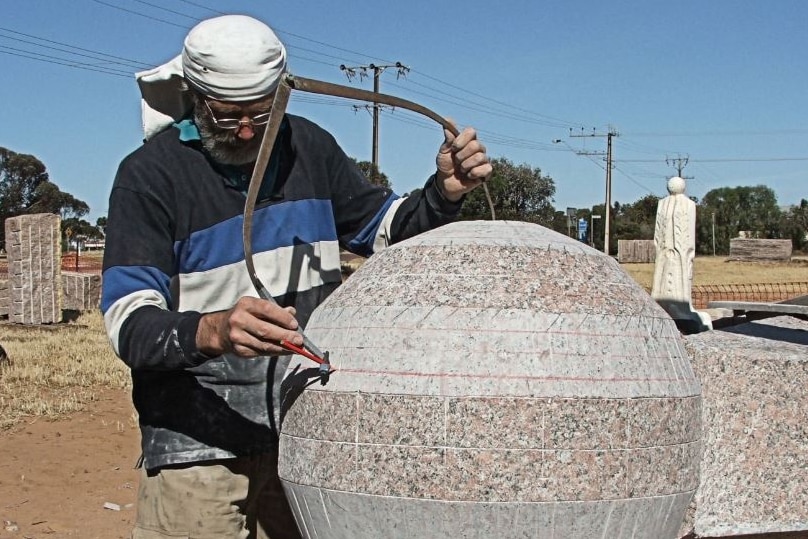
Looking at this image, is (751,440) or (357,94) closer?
(357,94)

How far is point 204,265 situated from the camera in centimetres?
301

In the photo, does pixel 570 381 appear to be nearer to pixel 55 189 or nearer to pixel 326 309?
pixel 326 309

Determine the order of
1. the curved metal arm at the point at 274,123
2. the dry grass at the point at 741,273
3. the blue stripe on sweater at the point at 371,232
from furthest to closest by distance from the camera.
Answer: the dry grass at the point at 741,273, the blue stripe on sweater at the point at 371,232, the curved metal arm at the point at 274,123

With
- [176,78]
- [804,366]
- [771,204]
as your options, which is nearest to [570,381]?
[176,78]

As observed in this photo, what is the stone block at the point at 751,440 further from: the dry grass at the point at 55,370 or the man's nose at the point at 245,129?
the dry grass at the point at 55,370

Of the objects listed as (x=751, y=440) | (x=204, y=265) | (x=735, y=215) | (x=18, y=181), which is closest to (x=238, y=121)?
(x=204, y=265)

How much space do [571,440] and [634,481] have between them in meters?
0.23

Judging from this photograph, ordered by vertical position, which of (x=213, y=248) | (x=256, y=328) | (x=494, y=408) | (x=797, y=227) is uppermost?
(x=797, y=227)

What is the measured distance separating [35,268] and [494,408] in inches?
555

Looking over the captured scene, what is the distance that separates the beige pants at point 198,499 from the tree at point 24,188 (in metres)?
59.7

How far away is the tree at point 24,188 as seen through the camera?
196 feet

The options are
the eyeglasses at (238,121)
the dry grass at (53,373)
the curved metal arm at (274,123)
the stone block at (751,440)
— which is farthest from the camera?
the dry grass at (53,373)

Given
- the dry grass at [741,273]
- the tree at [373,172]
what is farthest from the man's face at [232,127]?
the tree at [373,172]

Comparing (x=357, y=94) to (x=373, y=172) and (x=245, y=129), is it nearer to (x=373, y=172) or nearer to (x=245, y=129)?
(x=245, y=129)
